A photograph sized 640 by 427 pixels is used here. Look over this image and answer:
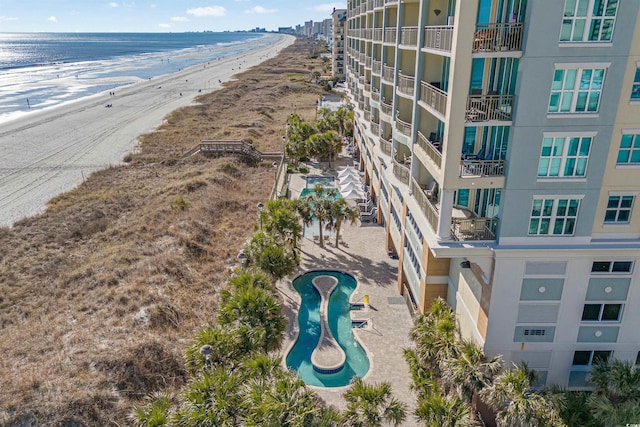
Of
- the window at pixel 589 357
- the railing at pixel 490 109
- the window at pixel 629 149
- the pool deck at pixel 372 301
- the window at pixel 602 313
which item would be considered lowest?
the pool deck at pixel 372 301

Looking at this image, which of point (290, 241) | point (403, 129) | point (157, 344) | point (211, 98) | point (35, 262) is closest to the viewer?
point (157, 344)

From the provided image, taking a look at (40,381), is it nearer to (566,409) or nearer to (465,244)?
(465,244)

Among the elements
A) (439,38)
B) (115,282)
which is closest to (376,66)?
(439,38)

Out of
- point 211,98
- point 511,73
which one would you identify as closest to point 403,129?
point 511,73

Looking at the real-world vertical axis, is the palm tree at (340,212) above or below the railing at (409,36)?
below

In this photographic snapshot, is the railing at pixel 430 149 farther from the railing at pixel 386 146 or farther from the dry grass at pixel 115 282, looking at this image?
the dry grass at pixel 115 282

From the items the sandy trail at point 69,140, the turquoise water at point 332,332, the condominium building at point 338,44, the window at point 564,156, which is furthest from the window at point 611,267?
the condominium building at point 338,44

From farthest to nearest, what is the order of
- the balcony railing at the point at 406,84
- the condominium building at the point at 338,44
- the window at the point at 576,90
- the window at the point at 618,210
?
the condominium building at the point at 338,44 → the balcony railing at the point at 406,84 → the window at the point at 618,210 → the window at the point at 576,90
